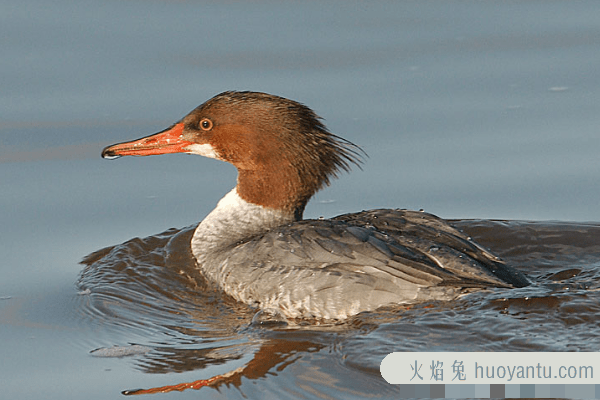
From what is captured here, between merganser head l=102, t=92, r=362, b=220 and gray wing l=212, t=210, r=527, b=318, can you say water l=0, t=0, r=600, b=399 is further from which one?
merganser head l=102, t=92, r=362, b=220

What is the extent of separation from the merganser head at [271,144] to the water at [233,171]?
945 mm

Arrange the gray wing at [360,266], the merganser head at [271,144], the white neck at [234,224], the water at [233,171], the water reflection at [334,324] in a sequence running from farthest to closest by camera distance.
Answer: the white neck at [234,224] → the merganser head at [271,144] → the gray wing at [360,266] → the water at [233,171] → the water reflection at [334,324]

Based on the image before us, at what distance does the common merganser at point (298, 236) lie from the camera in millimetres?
6527

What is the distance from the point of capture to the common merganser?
653 cm

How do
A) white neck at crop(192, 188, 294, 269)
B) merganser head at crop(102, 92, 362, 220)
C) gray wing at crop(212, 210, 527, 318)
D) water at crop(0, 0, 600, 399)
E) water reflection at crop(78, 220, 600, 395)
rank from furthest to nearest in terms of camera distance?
white neck at crop(192, 188, 294, 269), merganser head at crop(102, 92, 362, 220), gray wing at crop(212, 210, 527, 318), water at crop(0, 0, 600, 399), water reflection at crop(78, 220, 600, 395)

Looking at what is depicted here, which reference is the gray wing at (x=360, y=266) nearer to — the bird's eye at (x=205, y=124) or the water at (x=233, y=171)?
the water at (x=233, y=171)

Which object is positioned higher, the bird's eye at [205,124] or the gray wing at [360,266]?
the bird's eye at [205,124]

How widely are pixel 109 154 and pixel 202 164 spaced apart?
5.63ft

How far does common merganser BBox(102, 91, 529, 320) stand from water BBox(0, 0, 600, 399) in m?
0.21

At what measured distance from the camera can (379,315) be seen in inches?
254

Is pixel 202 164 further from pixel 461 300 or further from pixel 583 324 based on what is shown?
pixel 583 324

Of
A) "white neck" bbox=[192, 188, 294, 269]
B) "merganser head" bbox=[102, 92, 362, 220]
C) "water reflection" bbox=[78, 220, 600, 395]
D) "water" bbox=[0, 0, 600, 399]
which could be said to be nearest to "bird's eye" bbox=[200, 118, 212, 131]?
"merganser head" bbox=[102, 92, 362, 220]

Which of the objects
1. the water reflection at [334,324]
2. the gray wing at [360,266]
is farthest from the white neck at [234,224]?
the gray wing at [360,266]

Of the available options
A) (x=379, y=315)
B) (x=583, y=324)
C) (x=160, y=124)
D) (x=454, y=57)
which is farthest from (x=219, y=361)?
(x=454, y=57)
